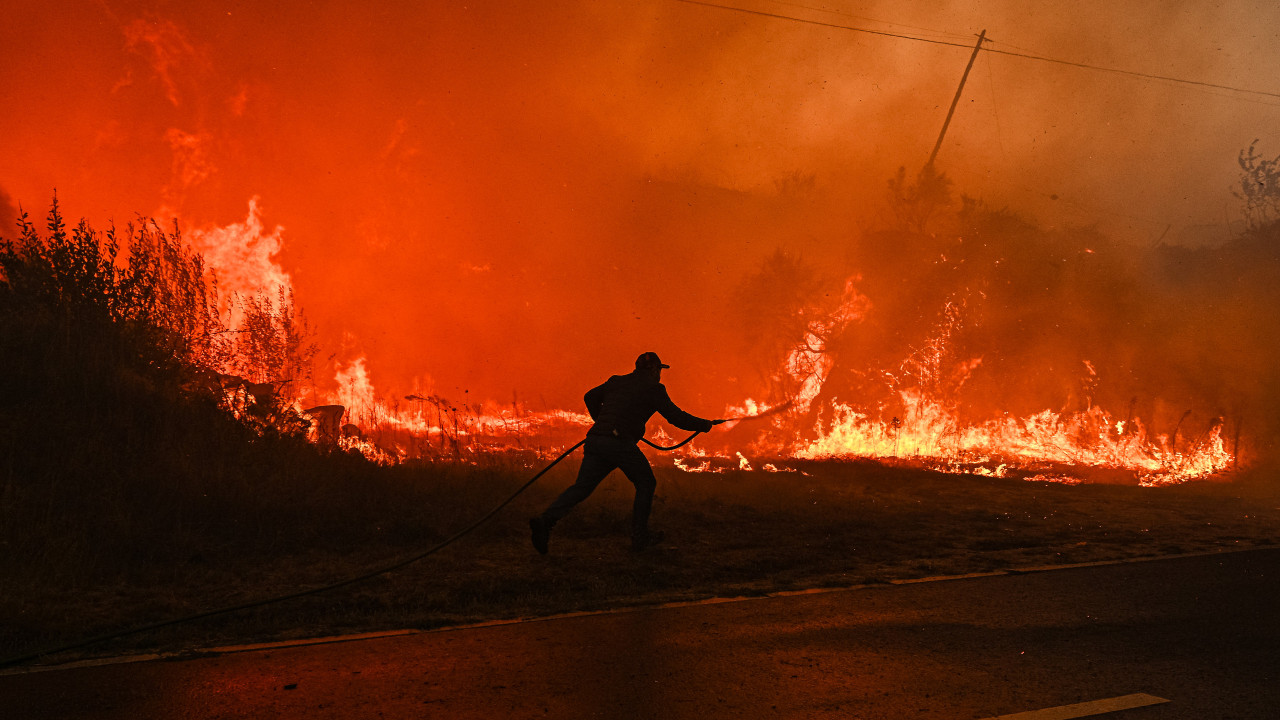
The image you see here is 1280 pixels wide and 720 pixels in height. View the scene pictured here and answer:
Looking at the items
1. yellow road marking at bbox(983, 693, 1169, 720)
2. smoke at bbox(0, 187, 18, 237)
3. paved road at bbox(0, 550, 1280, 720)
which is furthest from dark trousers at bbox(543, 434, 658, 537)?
smoke at bbox(0, 187, 18, 237)

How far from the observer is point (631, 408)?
7.23m

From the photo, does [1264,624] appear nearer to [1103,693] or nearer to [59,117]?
[1103,693]

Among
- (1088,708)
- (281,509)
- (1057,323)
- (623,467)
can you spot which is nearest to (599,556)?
(623,467)

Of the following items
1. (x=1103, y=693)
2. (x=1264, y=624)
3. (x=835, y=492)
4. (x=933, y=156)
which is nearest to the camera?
(x=1103, y=693)

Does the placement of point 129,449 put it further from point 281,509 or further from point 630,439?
point 630,439

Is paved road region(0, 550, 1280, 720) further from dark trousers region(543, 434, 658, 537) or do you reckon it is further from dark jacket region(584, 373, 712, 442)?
dark jacket region(584, 373, 712, 442)

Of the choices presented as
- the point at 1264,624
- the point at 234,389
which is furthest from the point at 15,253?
the point at 1264,624

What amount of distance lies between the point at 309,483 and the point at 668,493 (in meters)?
4.24

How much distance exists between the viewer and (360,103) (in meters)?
24.5

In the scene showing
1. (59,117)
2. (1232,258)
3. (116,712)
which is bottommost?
(116,712)

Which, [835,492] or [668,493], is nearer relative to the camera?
[668,493]

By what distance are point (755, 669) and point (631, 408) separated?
3337 mm

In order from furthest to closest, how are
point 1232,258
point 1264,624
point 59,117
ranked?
1. point 1232,258
2. point 59,117
3. point 1264,624

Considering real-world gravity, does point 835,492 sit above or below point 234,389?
below
